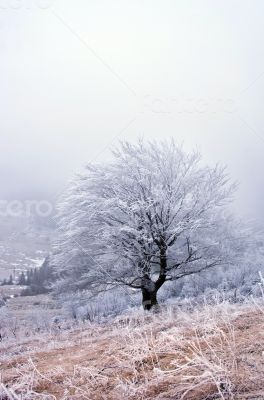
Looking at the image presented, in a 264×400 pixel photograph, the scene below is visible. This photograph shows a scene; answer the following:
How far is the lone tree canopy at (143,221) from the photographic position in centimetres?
1736

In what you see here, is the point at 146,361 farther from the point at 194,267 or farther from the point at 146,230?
the point at 194,267

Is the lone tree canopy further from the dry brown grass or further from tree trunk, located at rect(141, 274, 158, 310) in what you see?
the dry brown grass

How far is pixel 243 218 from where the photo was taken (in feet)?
67.1

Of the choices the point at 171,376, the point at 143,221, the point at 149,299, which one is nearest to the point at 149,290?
the point at 149,299

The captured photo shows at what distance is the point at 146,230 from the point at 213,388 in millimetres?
14264

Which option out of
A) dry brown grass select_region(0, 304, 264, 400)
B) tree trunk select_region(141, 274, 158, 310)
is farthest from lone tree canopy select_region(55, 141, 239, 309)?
dry brown grass select_region(0, 304, 264, 400)

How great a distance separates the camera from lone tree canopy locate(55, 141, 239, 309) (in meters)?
17.4

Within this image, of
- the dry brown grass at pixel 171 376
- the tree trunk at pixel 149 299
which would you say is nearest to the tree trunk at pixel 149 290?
the tree trunk at pixel 149 299

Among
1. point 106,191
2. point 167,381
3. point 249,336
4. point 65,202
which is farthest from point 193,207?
point 167,381

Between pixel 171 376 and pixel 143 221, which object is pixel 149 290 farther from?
pixel 171 376

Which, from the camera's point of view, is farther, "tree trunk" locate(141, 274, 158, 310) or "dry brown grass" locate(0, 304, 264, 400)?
"tree trunk" locate(141, 274, 158, 310)

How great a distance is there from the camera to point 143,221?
17.5 meters

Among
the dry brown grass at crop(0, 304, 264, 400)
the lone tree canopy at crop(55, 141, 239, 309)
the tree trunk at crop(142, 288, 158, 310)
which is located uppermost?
the lone tree canopy at crop(55, 141, 239, 309)

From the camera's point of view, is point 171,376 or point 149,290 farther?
point 149,290
